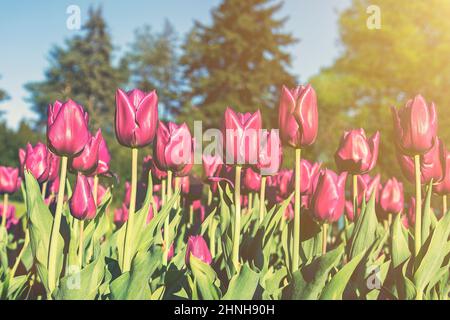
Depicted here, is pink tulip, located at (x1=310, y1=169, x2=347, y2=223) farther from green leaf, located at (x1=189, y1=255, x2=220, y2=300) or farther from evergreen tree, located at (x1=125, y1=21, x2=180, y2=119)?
evergreen tree, located at (x1=125, y1=21, x2=180, y2=119)

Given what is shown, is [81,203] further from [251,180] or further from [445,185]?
[445,185]

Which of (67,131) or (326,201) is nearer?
(67,131)

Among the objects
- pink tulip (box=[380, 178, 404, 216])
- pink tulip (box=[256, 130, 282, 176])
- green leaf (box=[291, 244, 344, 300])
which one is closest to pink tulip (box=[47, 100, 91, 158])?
pink tulip (box=[256, 130, 282, 176])

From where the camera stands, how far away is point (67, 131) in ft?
4.45

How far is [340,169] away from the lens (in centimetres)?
171

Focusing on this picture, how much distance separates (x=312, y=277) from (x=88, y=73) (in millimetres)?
30765

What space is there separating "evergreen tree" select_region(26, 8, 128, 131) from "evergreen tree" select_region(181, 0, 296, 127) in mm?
7261

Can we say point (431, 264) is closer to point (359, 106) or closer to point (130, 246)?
point (130, 246)

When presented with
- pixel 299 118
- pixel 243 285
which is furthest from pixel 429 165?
pixel 243 285

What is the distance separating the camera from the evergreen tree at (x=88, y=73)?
2984 cm

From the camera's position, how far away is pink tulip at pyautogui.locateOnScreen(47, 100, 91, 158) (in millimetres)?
1350

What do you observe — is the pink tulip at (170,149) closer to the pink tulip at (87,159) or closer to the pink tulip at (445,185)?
the pink tulip at (87,159)

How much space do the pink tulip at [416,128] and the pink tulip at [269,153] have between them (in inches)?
14.8

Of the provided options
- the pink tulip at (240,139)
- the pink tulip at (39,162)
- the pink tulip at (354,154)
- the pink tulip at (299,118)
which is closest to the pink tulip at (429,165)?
the pink tulip at (354,154)
